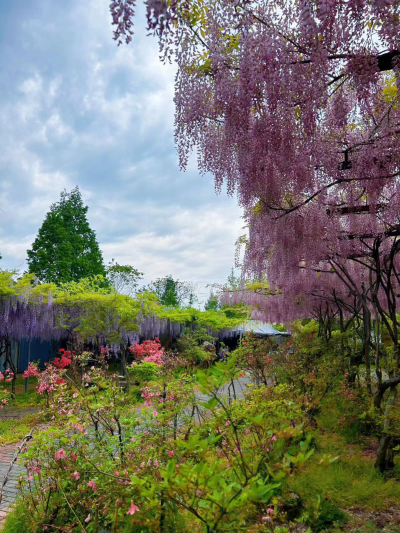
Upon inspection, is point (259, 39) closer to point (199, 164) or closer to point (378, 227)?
point (199, 164)

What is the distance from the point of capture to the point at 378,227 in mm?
4902

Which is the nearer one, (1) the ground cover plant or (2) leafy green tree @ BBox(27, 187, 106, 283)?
(1) the ground cover plant

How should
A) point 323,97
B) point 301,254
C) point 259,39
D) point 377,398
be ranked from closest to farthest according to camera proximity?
point 259,39 → point 323,97 → point 377,398 → point 301,254

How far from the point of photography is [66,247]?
21.4 metres

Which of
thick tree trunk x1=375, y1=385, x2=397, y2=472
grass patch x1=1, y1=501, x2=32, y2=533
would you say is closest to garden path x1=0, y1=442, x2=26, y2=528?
grass patch x1=1, y1=501, x2=32, y2=533

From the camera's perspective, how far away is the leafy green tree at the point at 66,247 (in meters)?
20.9

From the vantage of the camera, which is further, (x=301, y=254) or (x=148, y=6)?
(x=301, y=254)

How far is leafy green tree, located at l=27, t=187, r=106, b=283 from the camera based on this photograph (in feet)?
68.7

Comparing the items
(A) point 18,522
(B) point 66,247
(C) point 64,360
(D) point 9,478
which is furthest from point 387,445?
(B) point 66,247

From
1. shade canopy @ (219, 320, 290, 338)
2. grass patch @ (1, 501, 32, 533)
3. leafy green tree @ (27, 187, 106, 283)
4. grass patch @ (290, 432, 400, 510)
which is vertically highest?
leafy green tree @ (27, 187, 106, 283)

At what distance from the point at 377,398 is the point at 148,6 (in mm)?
4413

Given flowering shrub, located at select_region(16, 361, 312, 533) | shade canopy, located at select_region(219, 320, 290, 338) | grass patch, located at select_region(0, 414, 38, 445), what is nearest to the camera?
flowering shrub, located at select_region(16, 361, 312, 533)

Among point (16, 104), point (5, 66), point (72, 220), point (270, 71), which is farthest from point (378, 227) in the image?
point (72, 220)

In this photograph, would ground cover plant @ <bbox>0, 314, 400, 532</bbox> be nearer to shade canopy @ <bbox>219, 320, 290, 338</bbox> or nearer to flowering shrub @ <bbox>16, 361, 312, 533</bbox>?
flowering shrub @ <bbox>16, 361, 312, 533</bbox>
